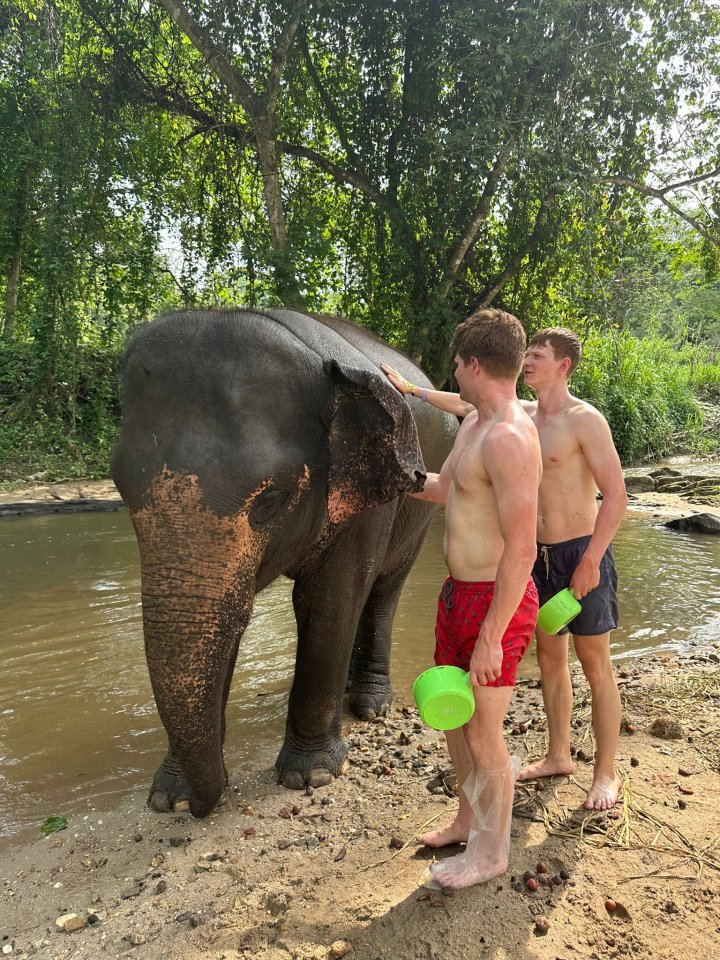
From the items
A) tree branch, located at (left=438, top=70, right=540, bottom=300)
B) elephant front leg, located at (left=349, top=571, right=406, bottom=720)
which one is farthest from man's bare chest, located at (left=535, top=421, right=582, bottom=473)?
tree branch, located at (left=438, top=70, right=540, bottom=300)

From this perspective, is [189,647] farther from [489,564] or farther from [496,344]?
[496,344]

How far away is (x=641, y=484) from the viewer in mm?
12852

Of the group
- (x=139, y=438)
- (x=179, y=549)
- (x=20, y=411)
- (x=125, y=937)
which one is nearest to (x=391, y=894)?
(x=125, y=937)

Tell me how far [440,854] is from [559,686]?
89cm

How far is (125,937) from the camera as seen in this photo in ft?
7.47

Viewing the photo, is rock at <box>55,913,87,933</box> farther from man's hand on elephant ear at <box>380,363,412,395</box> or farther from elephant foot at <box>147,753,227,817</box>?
man's hand on elephant ear at <box>380,363,412,395</box>

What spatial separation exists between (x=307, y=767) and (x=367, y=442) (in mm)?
1507

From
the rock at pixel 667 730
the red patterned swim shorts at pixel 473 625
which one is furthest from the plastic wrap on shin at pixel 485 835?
the rock at pixel 667 730

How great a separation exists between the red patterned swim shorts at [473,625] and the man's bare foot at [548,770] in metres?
1.01

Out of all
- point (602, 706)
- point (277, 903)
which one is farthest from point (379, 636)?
point (277, 903)

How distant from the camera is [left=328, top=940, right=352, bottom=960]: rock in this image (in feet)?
6.97

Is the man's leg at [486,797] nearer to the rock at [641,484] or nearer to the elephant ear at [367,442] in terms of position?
the elephant ear at [367,442]

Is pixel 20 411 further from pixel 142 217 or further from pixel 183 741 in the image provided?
pixel 183 741

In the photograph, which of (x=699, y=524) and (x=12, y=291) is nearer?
(x=699, y=524)
